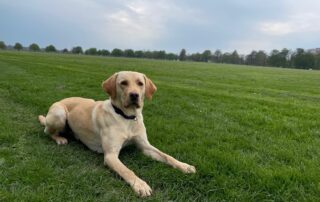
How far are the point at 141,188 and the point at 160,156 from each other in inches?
38.9

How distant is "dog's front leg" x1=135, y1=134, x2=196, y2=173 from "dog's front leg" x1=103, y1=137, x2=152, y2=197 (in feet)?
1.42

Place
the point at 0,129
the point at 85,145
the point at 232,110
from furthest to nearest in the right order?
the point at 232,110 → the point at 0,129 → the point at 85,145

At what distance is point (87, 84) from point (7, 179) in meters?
8.85

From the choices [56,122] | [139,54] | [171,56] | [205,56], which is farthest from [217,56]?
[56,122]

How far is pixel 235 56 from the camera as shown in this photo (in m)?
136

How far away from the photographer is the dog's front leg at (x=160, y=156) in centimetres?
448

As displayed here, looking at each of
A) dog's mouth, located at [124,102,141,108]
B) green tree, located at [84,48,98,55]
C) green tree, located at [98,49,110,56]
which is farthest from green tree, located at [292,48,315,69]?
dog's mouth, located at [124,102,141,108]

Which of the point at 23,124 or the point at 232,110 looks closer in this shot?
the point at 23,124

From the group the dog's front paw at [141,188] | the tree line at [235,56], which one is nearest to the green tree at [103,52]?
the tree line at [235,56]

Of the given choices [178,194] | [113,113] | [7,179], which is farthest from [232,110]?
[7,179]

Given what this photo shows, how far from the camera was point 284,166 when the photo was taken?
15.2 ft

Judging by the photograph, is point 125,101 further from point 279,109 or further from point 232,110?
point 279,109

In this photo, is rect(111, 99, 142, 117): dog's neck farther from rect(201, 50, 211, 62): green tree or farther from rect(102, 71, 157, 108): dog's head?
rect(201, 50, 211, 62): green tree

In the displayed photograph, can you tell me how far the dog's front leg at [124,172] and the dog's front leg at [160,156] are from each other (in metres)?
0.43
